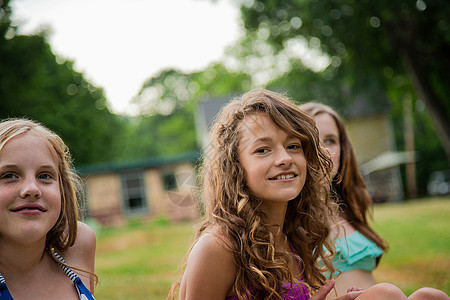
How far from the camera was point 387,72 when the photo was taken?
11.9m

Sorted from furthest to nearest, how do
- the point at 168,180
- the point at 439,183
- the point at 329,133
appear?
the point at 439,183, the point at 168,180, the point at 329,133

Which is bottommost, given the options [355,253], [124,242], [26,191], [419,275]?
[124,242]

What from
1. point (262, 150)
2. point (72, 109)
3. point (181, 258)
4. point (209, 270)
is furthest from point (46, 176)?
point (72, 109)

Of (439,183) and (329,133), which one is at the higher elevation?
(329,133)

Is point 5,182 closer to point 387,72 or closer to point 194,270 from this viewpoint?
point 194,270

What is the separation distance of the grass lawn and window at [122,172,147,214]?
232 inches

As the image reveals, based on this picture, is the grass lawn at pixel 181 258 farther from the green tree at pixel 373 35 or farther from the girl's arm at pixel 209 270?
the green tree at pixel 373 35

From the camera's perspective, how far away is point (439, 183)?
30484 mm

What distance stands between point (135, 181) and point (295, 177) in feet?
71.1

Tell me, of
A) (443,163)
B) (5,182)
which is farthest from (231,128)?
(443,163)

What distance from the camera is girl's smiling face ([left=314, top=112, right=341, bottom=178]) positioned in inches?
124

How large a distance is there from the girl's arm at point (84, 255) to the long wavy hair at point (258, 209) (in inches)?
19.4

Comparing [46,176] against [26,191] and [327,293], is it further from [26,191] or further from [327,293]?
[327,293]

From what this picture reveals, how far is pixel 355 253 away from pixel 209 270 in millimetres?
1269
